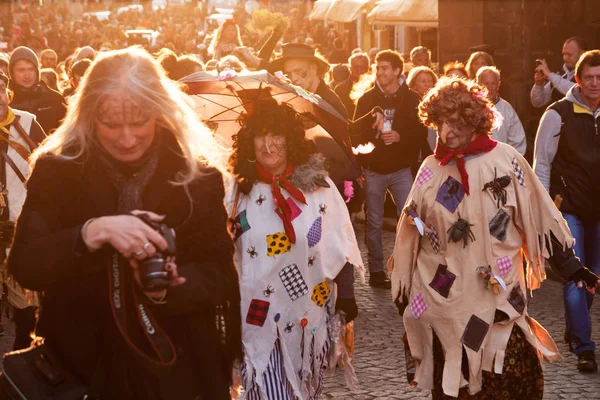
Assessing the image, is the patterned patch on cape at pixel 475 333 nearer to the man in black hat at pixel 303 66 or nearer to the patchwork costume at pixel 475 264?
the patchwork costume at pixel 475 264

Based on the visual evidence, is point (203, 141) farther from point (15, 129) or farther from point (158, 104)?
point (15, 129)

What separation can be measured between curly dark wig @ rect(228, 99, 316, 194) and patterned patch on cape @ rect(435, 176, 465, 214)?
720 millimetres

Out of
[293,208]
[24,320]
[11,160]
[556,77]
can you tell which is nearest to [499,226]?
[293,208]

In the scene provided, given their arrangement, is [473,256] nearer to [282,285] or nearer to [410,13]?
[282,285]

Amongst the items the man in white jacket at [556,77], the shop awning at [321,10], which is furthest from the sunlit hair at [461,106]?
the shop awning at [321,10]

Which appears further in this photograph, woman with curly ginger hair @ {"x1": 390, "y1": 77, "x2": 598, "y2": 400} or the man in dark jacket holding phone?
the man in dark jacket holding phone

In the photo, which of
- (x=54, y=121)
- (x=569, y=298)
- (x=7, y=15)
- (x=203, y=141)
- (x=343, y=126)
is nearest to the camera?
(x=203, y=141)

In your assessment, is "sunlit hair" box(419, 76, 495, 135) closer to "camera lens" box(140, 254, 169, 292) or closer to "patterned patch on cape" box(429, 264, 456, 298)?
"patterned patch on cape" box(429, 264, 456, 298)

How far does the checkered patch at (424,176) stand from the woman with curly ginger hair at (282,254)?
19.3 inches

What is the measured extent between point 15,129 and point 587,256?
3890mm

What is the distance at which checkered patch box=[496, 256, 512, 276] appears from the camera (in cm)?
540

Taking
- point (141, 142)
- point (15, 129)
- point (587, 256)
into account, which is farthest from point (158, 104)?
point (587, 256)

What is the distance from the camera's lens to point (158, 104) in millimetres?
3309

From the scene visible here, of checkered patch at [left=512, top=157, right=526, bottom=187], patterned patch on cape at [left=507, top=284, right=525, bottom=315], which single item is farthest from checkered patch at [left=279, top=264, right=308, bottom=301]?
checkered patch at [left=512, top=157, right=526, bottom=187]
